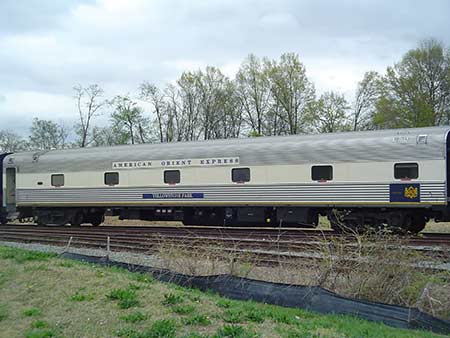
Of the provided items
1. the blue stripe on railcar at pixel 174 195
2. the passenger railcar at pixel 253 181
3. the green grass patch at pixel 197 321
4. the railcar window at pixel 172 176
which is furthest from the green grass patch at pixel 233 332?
the railcar window at pixel 172 176

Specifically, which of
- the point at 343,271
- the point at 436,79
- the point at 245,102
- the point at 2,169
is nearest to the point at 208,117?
the point at 245,102

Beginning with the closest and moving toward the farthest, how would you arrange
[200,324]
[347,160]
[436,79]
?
1. [200,324]
2. [347,160]
3. [436,79]

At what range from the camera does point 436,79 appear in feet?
130

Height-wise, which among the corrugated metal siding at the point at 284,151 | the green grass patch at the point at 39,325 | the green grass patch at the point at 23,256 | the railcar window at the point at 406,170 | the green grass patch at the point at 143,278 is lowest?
the green grass patch at the point at 39,325

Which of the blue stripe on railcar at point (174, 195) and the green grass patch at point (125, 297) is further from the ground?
the blue stripe on railcar at point (174, 195)

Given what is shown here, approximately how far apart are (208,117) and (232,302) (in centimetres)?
4353

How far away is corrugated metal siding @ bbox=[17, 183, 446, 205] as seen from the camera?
49.3 feet

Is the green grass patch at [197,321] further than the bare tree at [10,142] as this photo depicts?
No

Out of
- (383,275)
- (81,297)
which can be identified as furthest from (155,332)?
(383,275)

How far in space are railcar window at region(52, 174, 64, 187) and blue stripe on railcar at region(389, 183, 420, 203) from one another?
43.8 ft

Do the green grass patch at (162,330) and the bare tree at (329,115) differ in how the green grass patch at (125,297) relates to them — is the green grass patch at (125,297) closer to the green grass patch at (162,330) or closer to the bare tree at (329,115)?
the green grass patch at (162,330)

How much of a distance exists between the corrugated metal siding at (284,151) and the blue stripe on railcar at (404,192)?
0.78 meters

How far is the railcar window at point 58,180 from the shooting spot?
20906 mm

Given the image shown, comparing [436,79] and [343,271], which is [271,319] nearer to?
[343,271]
